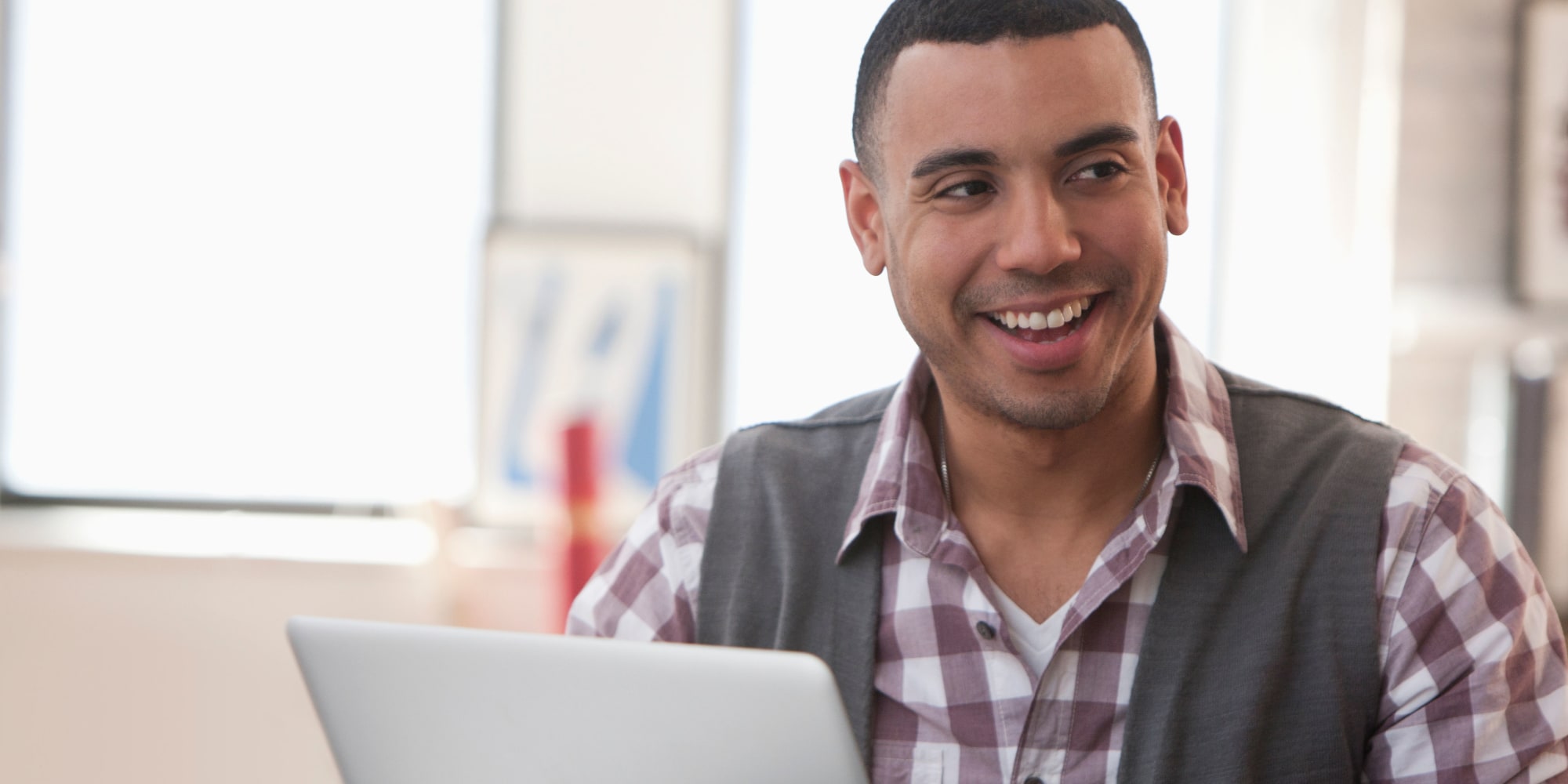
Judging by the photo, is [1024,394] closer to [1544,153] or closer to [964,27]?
[964,27]

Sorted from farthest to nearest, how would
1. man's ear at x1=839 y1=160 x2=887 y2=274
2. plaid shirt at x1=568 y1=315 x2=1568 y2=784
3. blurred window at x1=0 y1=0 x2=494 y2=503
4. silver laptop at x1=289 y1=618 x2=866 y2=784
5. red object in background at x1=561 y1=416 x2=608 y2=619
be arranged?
blurred window at x1=0 y1=0 x2=494 y2=503, red object in background at x1=561 y1=416 x2=608 y2=619, man's ear at x1=839 y1=160 x2=887 y2=274, plaid shirt at x1=568 y1=315 x2=1568 y2=784, silver laptop at x1=289 y1=618 x2=866 y2=784

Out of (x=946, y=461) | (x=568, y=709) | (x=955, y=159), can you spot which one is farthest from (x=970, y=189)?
(x=568, y=709)

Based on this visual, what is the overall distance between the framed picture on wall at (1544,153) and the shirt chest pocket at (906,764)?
218cm

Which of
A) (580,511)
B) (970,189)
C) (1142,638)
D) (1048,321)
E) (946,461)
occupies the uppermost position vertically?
(970,189)

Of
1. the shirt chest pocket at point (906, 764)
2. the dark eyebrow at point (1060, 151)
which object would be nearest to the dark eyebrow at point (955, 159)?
the dark eyebrow at point (1060, 151)

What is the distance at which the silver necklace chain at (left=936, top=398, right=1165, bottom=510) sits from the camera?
1280mm

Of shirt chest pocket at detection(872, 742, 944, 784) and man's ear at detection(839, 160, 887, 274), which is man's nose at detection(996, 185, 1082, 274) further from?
shirt chest pocket at detection(872, 742, 944, 784)

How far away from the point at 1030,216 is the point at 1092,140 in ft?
0.27

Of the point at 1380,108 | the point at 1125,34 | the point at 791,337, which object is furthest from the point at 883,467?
the point at 1380,108

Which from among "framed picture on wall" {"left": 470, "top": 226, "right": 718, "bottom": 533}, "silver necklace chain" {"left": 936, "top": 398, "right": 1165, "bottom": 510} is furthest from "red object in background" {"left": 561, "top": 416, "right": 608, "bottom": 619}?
"silver necklace chain" {"left": 936, "top": 398, "right": 1165, "bottom": 510}

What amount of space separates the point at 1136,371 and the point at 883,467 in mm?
254

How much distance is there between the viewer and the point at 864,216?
140 centimetres

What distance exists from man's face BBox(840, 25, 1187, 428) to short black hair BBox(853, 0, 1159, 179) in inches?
0.5

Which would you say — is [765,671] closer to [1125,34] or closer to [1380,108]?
[1125,34]
